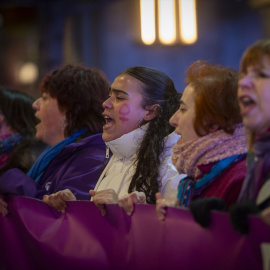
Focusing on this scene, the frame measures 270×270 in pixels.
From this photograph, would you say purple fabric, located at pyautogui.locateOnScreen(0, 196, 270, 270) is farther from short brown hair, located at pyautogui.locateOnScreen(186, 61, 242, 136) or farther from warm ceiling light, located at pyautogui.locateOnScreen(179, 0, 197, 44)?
warm ceiling light, located at pyautogui.locateOnScreen(179, 0, 197, 44)

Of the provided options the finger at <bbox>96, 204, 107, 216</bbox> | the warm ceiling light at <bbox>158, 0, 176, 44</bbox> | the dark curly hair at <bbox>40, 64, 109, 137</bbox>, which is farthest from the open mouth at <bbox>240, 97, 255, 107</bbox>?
the warm ceiling light at <bbox>158, 0, 176, 44</bbox>

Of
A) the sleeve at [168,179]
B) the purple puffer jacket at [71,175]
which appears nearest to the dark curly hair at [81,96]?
the purple puffer jacket at [71,175]

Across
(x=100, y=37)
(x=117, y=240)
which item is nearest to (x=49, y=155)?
(x=117, y=240)

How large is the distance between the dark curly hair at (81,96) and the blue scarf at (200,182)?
5.42ft

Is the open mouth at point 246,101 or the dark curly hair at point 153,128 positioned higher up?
the open mouth at point 246,101

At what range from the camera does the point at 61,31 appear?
821cm

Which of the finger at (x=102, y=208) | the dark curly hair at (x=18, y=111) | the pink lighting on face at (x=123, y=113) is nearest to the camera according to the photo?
the finger at (x=102, y=208)

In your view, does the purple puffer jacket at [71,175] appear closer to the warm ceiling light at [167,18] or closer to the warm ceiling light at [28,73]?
the warm ceiling light at [167,18]

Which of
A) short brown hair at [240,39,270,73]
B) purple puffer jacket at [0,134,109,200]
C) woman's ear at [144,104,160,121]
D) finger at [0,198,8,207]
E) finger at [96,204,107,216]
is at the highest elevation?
short brown hair at [240,39,270,73]

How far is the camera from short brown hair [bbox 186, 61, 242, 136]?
2.55 m

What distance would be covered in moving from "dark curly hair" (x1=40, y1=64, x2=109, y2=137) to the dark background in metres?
3.44

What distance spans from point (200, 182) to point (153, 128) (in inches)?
38.5

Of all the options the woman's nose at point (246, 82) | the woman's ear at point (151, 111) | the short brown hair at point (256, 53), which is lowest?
the woman's ear at point (151, 111)

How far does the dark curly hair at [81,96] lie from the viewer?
4.23 metres
